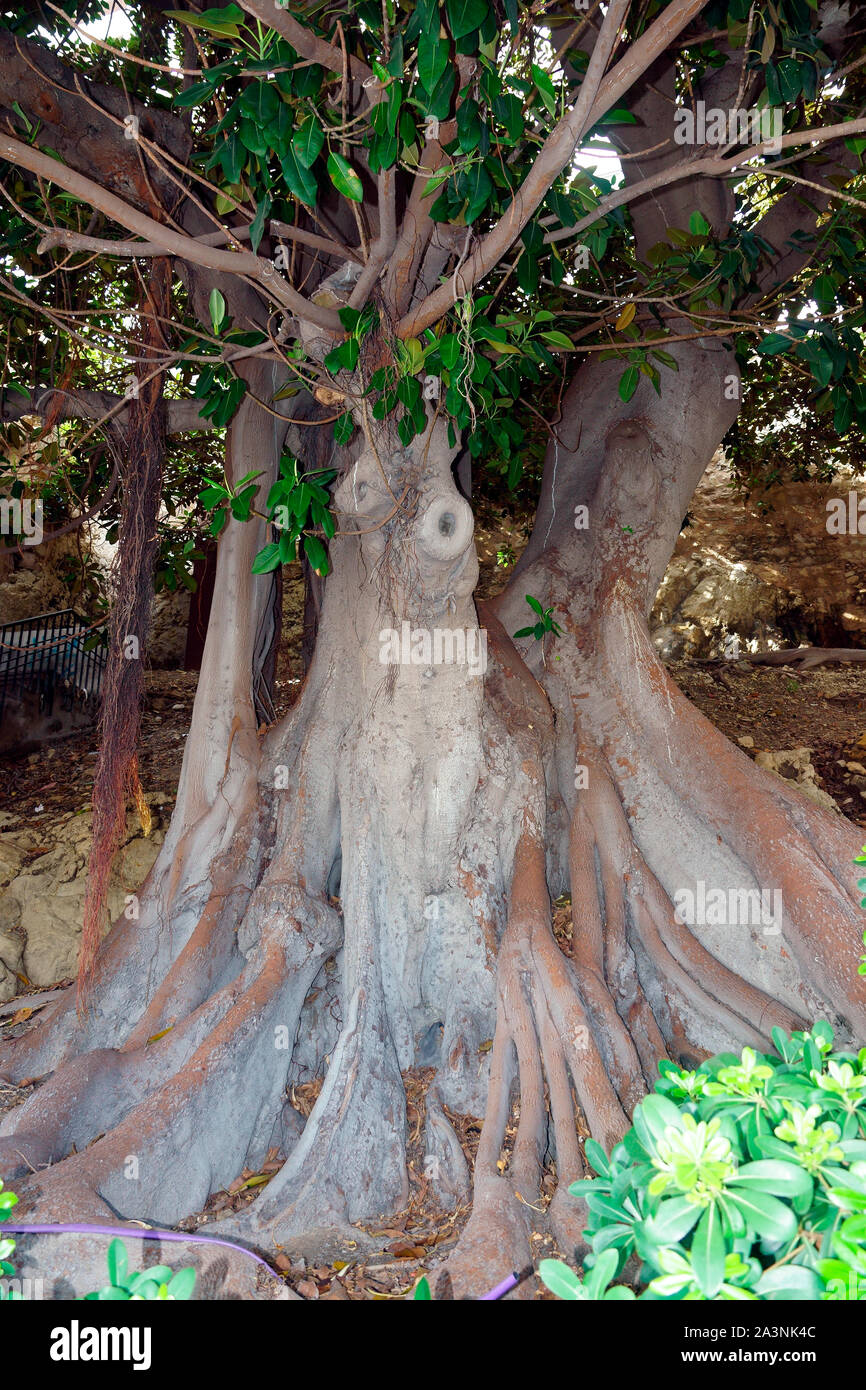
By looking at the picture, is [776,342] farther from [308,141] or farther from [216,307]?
[216,307]

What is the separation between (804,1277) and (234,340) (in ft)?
9.40

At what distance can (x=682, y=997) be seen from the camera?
11.4 ft

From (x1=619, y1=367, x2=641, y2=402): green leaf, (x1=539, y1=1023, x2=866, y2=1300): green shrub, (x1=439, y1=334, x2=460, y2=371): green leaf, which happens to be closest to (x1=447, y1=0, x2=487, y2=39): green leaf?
(x1=439, y1=334, x2=460, y2=371): green leaf

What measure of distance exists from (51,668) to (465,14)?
7.31 metres

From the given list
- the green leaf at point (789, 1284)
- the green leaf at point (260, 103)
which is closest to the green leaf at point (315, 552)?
the green leaf at point (260, 103)

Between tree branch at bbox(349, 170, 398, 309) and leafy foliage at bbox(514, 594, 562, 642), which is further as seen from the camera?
leafy foliage at bbox(514, 594, 562, 642)

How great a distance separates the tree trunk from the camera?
3.03 m

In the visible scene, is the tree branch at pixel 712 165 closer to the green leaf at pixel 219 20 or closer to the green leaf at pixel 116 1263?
the green leaf at pixel 219 20

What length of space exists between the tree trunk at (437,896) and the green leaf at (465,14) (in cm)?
123

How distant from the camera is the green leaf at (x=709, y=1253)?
1.15 meters

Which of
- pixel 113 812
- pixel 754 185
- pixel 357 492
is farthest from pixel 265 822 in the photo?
pixel 754 185

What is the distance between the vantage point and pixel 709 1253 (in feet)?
3.83

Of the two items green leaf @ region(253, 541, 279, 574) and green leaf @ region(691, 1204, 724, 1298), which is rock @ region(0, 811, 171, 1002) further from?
green leaf @ region(691, 1204, 724, 1298)
